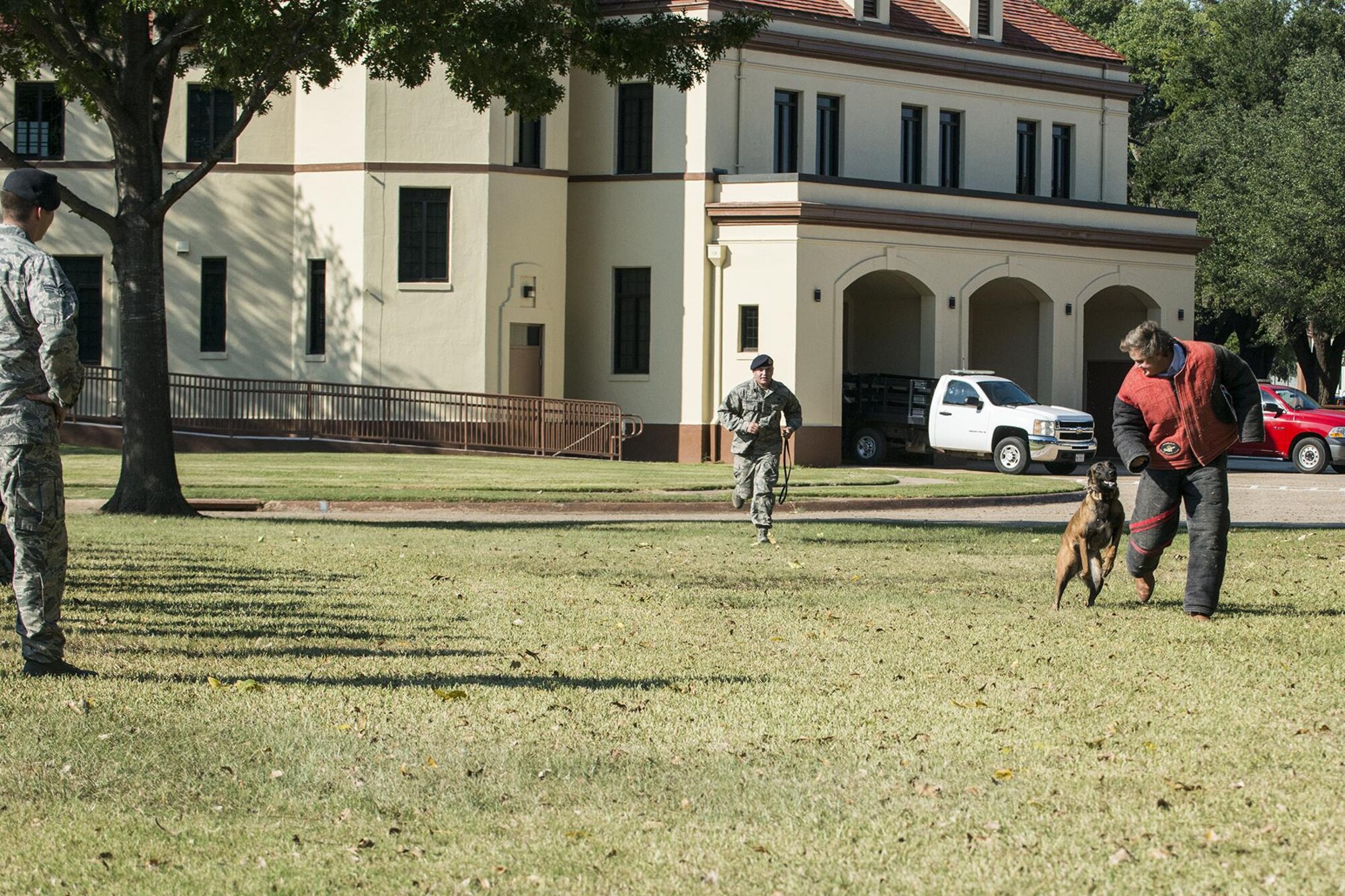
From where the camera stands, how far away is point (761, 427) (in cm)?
1630

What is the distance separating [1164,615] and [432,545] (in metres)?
7.53

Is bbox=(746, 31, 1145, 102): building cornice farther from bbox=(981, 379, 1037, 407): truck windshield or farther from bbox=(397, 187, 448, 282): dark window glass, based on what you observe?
bbox=(981, 379, 1037, 407): truck windshield

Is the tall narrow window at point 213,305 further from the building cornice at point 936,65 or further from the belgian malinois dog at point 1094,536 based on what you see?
the belgian malinois dog at point 1094,536

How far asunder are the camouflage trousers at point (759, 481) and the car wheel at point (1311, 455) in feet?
67.8

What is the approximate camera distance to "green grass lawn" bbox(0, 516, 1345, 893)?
506 centimetres

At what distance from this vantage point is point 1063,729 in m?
7.03

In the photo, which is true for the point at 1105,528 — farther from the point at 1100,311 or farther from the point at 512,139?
the point at 1100,311

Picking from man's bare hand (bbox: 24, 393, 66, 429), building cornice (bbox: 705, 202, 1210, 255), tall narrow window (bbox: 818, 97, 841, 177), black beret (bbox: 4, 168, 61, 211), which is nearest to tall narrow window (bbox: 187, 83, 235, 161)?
building cornice (bbox: 705, 202, 1210, 255)

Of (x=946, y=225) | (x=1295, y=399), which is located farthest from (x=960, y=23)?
(x=1295, y=399)

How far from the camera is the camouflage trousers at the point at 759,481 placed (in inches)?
646

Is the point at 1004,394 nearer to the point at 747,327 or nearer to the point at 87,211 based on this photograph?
the point at 747,327

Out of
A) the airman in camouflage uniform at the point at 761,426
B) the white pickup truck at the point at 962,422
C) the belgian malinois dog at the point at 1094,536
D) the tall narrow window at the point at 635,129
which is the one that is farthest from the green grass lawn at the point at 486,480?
the belgian malinois dog at the point at 1094,536

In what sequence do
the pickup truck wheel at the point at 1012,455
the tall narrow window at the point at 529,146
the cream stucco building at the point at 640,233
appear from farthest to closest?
the tall narrow window at the point at 529,146
the cream stucco building at the point at 640,233
the pickup truck wheel at the point at 1012,455

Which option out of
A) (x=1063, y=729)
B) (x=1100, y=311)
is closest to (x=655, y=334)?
(x=1100, y=311)
